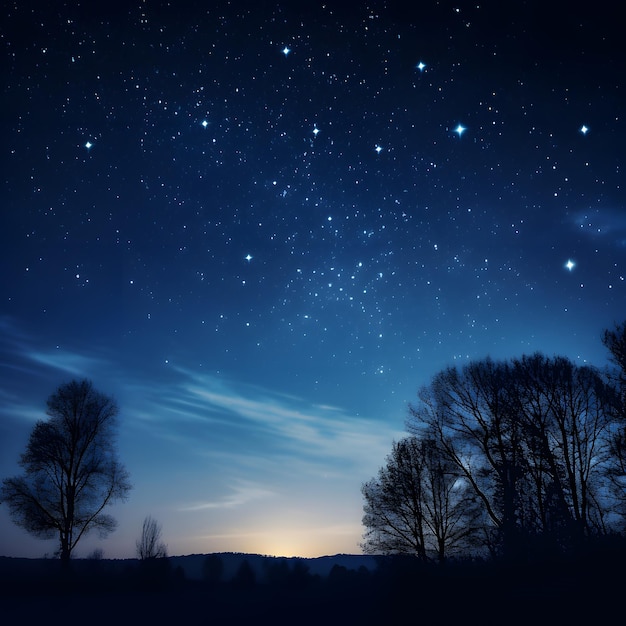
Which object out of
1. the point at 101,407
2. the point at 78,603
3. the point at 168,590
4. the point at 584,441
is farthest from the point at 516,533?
the point at 101,407

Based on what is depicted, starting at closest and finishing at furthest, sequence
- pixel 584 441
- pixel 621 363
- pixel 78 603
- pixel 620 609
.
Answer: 1. pixel 620 609
2. pixel 78 603
3. pixel 621 363
4. pixel 584 441

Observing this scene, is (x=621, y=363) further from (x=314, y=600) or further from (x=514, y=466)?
(x=314, y=600)

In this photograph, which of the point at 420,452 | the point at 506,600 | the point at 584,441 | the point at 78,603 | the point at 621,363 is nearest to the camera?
the point at 506,600

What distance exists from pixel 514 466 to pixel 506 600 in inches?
535

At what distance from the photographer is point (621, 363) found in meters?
20.0

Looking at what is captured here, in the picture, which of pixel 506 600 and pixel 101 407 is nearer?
pixel 506 600

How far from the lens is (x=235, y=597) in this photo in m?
18.3

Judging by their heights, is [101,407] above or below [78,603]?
above

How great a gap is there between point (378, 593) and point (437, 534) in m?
15.0

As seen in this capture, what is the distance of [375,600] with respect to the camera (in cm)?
1116

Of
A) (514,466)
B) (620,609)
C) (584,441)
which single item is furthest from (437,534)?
(620,609)

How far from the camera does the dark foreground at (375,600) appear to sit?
802cm

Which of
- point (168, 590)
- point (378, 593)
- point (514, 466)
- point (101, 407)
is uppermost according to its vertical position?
point (101, 407)

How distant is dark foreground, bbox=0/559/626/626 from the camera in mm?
8023
